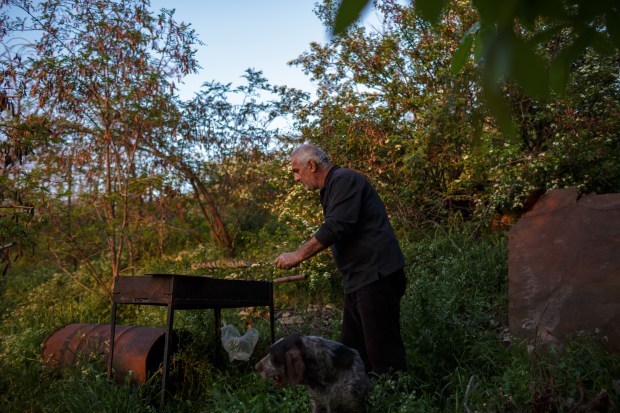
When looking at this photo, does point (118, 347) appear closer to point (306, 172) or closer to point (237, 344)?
point (237, 344)

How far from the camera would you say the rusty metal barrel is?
446cm

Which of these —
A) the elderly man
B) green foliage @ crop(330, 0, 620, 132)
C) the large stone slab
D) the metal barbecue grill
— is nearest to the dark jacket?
the elderly man

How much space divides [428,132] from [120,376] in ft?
17.4

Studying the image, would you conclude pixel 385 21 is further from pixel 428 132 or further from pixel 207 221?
pixel 207 221

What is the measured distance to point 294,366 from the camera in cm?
302

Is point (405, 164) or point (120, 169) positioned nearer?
point (405, 164)

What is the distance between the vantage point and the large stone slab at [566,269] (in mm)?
4332

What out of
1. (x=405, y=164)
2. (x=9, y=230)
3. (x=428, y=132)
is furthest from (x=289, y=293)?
(x=9, y=230)

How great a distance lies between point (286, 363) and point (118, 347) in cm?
232

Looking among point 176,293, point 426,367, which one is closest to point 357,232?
point 426,367

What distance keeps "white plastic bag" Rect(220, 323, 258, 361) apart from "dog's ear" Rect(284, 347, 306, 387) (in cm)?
180

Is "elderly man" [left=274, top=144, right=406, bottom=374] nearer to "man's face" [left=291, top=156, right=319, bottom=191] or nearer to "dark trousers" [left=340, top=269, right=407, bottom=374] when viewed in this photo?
"dark trousers" [left=340, top=269, right=407, bottom=374]

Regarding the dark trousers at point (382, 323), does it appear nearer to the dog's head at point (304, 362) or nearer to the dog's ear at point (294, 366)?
the dog's head at point (304, 362)

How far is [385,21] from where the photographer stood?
8039mm
